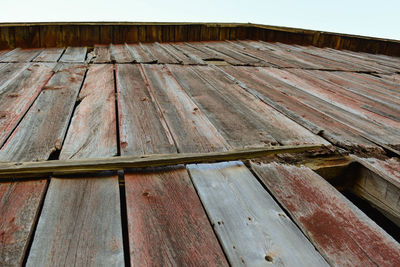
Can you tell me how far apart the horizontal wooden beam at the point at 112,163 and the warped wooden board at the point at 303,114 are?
0.44m

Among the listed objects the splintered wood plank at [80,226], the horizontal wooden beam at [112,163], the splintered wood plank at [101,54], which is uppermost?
the splintered wood plank at [101,54]

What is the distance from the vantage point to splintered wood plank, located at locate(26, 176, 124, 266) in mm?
709

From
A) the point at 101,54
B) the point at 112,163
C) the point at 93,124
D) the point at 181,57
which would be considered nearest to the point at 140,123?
the point at 93,124

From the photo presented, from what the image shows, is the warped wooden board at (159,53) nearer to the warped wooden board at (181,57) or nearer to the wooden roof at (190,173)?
the warped wooden board at (181,57)

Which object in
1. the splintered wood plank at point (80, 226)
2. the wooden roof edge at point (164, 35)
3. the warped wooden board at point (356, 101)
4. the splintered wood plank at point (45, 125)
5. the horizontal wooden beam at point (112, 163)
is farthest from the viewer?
the wooden roof edge at point (164, 35)

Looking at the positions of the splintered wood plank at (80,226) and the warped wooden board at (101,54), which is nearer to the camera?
the splintered wood plank at (80,226)

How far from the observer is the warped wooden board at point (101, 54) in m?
2.80

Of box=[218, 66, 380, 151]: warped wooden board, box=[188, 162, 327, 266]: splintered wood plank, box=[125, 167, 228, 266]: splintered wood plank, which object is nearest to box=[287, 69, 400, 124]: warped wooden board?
box=[218, 66, 380, 151]: warped wooden board

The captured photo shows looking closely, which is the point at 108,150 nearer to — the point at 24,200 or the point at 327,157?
the point at 24,200

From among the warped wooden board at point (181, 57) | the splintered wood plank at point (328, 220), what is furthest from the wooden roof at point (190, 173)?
the warped wooden board at point (181, 57)

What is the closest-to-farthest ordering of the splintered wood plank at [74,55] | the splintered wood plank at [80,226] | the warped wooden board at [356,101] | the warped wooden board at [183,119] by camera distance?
the splintered wood plank at [80,226] → the warped wooden board at [183,119] → the warped wooden board at [356,101] → the splintered wood plank at [74,55]

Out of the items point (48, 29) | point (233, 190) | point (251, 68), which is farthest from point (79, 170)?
point (48, 29)

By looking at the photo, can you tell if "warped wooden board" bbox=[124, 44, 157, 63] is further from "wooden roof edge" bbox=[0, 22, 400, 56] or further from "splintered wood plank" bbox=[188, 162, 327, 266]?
"splintered wood plank" bbox=[188, 162, 327, 266]

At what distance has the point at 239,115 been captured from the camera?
64.6 inches
